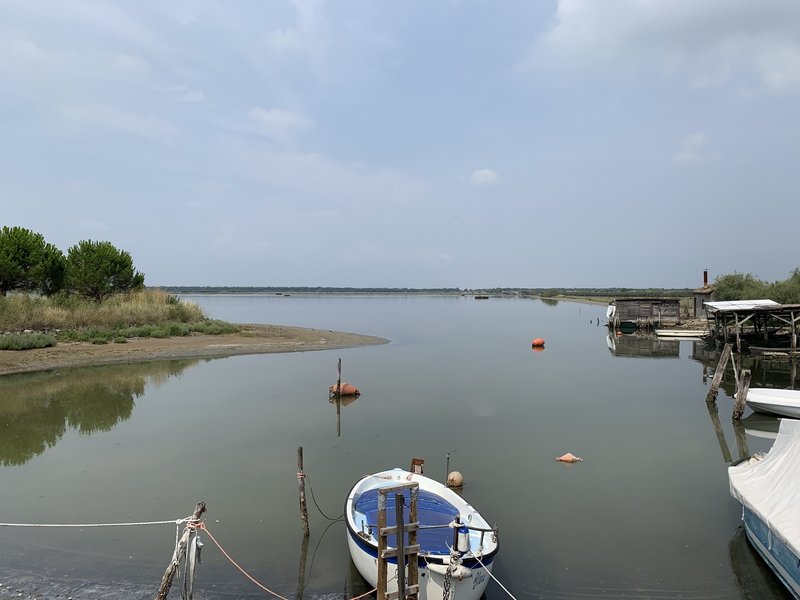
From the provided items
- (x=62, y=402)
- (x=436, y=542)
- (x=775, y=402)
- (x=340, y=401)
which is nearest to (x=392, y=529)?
(x=436, y=542)

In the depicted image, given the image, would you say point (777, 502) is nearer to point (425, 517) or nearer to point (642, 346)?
point (425, 517)

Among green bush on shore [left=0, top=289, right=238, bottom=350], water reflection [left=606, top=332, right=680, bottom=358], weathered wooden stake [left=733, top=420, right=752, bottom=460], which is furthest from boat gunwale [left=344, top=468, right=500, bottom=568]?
water reflection [left=606, top=332, right=680, bottom=358]

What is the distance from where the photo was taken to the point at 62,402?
22.1 metres

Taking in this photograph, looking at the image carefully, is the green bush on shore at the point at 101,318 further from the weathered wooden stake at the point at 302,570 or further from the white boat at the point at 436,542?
the white boat at the point at 436,542

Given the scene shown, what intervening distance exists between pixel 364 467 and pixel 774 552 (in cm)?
900

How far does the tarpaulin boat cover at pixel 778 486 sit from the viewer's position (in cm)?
787

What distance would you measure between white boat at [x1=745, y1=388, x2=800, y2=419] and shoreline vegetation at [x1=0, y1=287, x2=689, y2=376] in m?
29.4

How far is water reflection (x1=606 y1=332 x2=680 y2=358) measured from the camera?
38656 millimetres

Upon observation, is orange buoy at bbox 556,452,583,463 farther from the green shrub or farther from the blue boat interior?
the green shrub

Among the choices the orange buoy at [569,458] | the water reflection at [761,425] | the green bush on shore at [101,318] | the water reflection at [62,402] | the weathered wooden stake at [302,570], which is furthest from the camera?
the green bush on shore at [101,318]

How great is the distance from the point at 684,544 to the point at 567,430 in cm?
799

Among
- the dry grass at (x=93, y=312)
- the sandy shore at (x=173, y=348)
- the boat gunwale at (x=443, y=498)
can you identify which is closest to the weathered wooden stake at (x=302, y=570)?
the boat gunwale at (x=443, y=498)

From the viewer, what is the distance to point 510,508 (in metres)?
11.5

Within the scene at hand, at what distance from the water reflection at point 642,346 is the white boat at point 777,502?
1173 inches
